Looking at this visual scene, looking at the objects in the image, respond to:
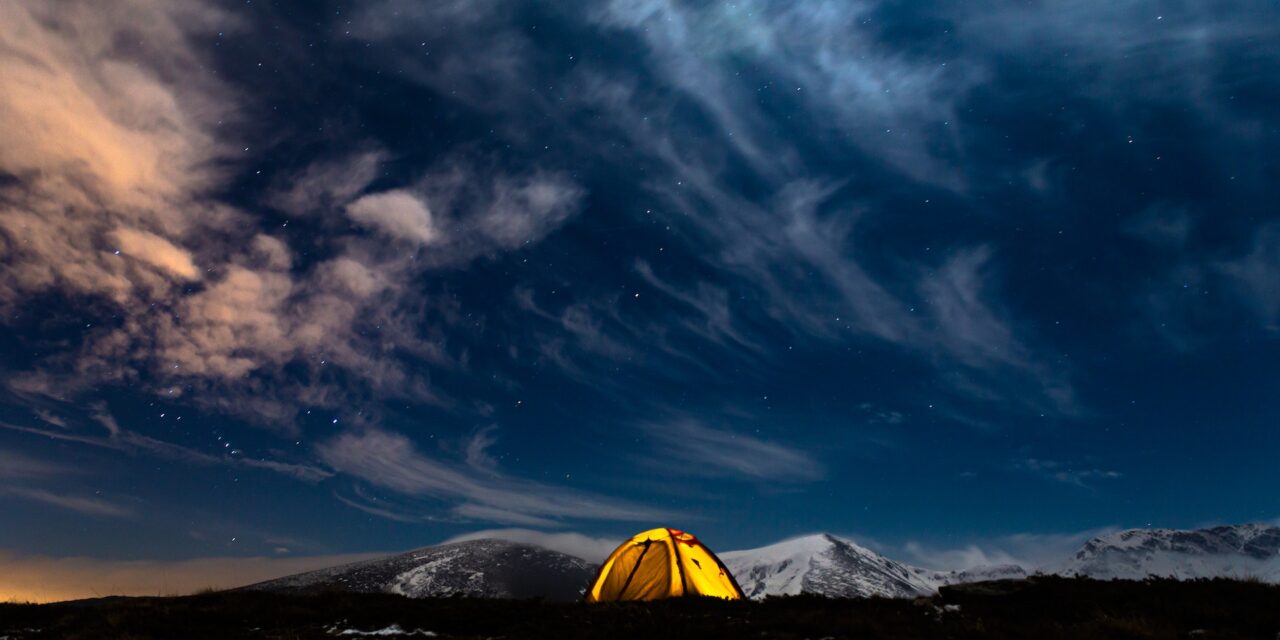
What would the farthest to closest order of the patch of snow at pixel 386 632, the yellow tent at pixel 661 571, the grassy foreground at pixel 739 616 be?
the yellow tent at pixel 661 571 → the patch of snow at pixel 386 632 → the grassy foreground at pixel 739 616

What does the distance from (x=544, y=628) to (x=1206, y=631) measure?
42.7 feet

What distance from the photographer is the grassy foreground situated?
474 inches

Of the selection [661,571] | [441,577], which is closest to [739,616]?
[661,571]

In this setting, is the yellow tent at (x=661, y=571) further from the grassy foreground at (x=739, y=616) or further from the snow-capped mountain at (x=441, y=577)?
the snow-capped mountain at (x=441, y=577)

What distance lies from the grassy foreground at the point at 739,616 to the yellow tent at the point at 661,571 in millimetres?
3922

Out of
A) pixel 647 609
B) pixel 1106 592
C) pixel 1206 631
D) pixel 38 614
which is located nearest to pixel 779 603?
pixel 647 609

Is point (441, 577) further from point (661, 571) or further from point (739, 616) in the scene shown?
point (739, 616)

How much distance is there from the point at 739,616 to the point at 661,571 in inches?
298

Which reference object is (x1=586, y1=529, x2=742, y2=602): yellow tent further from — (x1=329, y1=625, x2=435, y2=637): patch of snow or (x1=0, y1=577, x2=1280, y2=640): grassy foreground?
(x1=329, y1=625, x2=435, y2=637): patch of snow

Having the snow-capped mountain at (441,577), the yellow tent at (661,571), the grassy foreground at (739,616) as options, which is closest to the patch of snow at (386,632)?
the grassy foreground at (739,616)

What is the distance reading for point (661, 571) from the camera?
2278 cm

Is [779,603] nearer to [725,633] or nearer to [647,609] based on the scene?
[647,609]

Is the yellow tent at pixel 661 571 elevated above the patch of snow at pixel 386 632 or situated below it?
above

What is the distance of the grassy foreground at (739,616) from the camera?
12.0 meters
